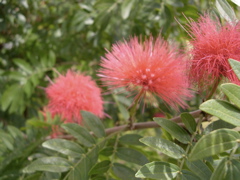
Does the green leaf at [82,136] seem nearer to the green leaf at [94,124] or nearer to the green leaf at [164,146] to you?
the green leaf at [94,124]

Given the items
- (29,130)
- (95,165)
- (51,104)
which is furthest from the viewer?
(51,104)

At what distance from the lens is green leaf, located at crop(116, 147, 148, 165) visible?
1280mm

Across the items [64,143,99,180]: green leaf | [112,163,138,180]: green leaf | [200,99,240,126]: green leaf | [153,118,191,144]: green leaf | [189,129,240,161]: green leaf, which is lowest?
[112,163,138,180]: green leaf

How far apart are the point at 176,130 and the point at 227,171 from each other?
0.32 m

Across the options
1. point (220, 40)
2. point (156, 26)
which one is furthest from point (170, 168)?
point (156, 26)

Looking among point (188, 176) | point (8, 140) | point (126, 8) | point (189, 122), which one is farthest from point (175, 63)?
point (8, 140)

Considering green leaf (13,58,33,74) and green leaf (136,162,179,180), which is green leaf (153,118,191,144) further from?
green leaf (13,58,33,74)

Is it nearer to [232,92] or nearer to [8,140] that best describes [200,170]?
[232,92]

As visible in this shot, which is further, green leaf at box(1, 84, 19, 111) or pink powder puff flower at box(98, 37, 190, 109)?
green leaf at box(1, 84, 19, 111)

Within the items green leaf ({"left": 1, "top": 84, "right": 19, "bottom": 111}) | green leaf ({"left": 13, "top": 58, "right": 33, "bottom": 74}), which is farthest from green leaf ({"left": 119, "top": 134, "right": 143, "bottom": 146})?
green leaf ({"left": 13, "top": 58, "right": 33, "bottom": 74})

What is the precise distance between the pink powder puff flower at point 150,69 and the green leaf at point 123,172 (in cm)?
37

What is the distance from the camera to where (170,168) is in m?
0.98

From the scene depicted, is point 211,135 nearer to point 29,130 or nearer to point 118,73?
point 118,73

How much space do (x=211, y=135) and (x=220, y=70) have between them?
405 millimetres
